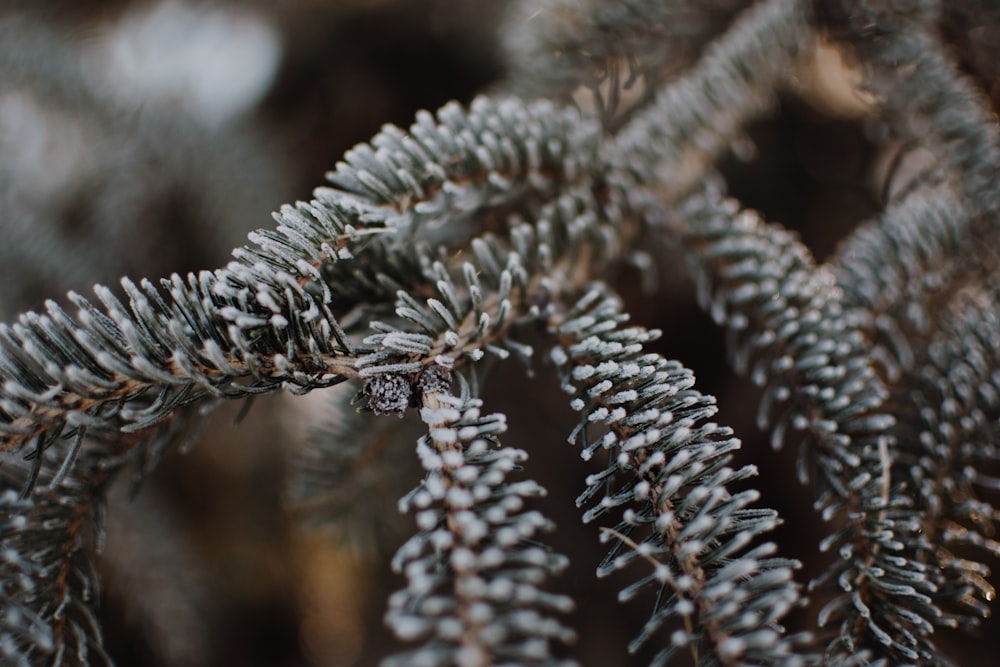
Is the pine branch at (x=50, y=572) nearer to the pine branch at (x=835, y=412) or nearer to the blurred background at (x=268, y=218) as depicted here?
the blurred background at (x=268, y=218)

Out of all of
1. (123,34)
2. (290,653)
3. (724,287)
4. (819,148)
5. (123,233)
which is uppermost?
(123,34)

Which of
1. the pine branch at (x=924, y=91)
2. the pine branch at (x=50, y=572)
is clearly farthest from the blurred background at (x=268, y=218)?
the pine branch at (x=50, y=572)

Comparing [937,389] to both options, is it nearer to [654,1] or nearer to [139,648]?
[654,1]

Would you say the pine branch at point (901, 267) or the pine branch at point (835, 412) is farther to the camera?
the pine branch at point (901, 267)

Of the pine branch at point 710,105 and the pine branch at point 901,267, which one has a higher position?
the pine branch at point 710,105

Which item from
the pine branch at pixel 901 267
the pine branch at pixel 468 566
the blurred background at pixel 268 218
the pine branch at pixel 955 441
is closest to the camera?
the pine branch at pixel 468 566

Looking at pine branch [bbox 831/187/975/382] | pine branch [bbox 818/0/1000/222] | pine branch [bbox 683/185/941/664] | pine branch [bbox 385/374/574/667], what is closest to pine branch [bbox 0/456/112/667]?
pine branch [bbox 385/374/574/667]

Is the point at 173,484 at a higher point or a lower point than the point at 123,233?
lower

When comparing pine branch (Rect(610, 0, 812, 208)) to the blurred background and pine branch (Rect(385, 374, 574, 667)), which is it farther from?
A: pine branch (Rect(385, 374, 574, 667))

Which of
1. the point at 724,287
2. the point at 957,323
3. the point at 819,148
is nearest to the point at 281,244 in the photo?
the point at 724,287
